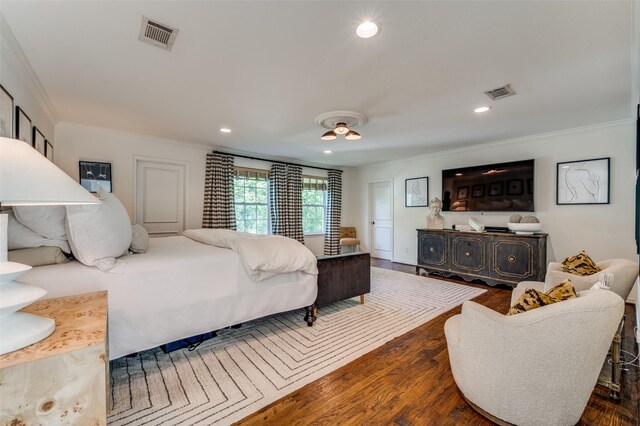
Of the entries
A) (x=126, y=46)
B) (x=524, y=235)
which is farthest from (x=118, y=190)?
(x=524, y=235)

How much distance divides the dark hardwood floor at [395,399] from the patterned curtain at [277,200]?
357 centimetres

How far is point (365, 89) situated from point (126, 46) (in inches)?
75.2

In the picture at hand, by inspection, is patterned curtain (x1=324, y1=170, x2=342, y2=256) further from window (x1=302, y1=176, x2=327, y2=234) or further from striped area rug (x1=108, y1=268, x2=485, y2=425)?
striped area rug (x1=108, y1=268, x2=485, y2=425)

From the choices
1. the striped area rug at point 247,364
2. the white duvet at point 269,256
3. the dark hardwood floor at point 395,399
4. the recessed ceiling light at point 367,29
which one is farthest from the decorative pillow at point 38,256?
the recessed ceiling light at point 367,29

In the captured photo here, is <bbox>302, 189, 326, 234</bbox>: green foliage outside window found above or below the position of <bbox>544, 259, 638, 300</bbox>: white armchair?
above

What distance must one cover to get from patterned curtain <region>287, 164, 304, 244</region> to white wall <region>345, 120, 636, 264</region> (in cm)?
272

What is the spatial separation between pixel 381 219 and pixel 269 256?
4.67m

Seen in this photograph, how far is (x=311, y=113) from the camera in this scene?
10.2ft

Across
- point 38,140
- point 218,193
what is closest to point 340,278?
point 218,193

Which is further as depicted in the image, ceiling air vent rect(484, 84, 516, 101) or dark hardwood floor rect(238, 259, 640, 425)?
ceiling air vent rect(484, 84, 516, 101)

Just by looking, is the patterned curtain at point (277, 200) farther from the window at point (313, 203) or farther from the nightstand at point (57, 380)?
the nightstand at point (57, 380)

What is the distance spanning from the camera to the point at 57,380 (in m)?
0.91

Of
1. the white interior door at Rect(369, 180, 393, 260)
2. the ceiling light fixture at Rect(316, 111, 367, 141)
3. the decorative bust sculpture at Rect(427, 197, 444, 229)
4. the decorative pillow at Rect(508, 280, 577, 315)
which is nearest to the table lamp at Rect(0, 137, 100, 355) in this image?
the decorative pillow at Rect(508, 280, 577, 315)

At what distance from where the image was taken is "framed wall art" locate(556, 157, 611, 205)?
11.5 feet
